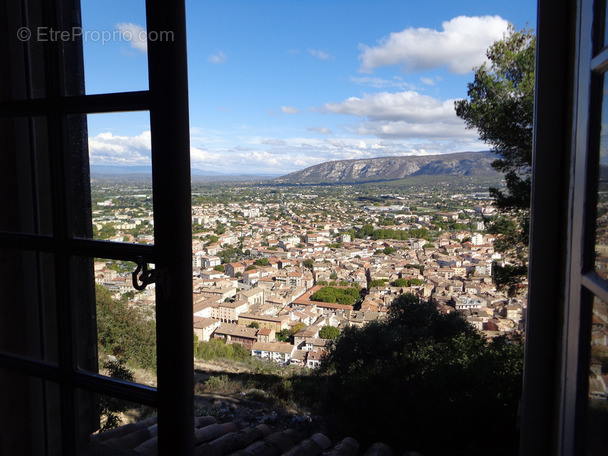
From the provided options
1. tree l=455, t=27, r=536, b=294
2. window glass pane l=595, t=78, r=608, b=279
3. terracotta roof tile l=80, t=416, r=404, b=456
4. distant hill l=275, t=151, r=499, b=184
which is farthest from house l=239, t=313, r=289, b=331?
window glass pane l=595, t=78, r=608, b=279

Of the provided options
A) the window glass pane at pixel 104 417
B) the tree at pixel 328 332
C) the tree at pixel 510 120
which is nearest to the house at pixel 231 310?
the tree at pixel 328 332

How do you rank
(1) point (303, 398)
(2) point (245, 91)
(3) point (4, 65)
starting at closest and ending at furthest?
(3) point (4, 65) < (1) point (303, 398) < (2) point (245, 91)

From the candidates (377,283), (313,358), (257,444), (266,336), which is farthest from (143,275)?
(377,283)

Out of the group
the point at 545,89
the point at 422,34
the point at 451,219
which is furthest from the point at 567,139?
the point at 422,34

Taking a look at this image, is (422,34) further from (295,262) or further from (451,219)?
(295,262)

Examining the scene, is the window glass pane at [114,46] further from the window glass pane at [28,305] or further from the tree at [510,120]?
the tree at [510,120]

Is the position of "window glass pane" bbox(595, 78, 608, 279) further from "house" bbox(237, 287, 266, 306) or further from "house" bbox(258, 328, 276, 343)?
"house" bbox(237, 287, 266, 306)
